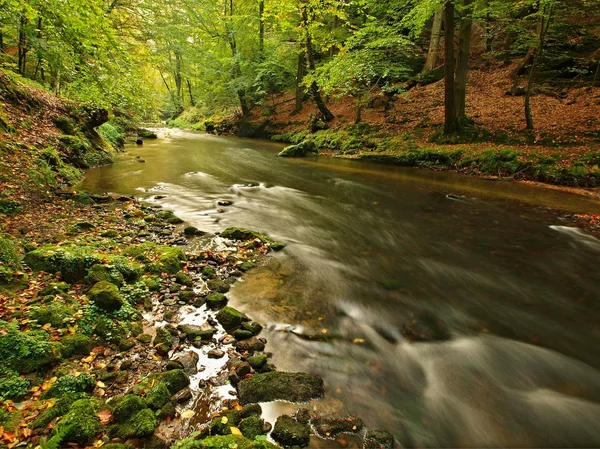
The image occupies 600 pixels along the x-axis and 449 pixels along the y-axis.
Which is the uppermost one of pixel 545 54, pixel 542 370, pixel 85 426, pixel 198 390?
pixel 545 54

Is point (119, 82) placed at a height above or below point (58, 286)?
above

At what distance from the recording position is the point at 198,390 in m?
3.04

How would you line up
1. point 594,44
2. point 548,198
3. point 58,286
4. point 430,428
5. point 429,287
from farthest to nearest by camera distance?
point 594,44
point 548,198
point 429,287
point 58,286
point 430,428

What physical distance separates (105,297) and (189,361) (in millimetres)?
1313

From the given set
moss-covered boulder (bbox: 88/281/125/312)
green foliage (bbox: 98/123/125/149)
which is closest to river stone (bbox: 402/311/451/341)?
moss-covered boulder (bbox: 88/281/125/312)

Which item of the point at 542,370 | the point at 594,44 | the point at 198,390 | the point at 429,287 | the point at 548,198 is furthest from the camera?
the point at 594,44

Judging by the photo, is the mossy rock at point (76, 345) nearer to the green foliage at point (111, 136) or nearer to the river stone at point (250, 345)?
the river stone at point (250, 345)

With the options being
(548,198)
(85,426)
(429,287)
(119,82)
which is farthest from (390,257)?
(119,82)

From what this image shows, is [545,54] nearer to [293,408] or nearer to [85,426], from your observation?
[293,408]

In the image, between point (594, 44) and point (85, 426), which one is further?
point (594, 44)

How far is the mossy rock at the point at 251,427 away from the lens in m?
2.57

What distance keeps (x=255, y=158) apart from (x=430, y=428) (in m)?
15.2

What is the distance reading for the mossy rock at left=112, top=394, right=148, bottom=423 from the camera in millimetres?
2570

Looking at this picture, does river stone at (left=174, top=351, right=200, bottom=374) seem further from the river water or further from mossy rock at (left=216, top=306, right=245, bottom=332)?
the river water
